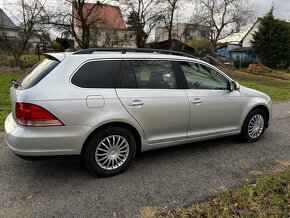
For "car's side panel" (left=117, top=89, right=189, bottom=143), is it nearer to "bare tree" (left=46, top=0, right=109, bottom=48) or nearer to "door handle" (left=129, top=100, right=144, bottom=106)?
"door handle" (left=129, top=100, right=144, bottom=106)

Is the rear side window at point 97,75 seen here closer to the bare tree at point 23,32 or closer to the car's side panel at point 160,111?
the car's side panel at point 160,111

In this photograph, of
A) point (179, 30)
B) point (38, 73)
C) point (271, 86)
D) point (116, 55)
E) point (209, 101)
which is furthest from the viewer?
point (179, 30)

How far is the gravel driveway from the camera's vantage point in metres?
2.60

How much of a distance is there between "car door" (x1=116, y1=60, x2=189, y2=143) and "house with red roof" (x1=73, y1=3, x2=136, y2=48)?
14.6 m

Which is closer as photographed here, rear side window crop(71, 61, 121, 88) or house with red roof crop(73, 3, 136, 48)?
rear side window crop(71, 61, 121, 88)

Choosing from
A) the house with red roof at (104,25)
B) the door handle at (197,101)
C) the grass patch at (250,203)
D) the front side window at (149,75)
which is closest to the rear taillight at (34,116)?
the front side window at (149,75)

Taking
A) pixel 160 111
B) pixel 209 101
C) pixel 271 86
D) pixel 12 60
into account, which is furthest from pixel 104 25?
pixel 160 111

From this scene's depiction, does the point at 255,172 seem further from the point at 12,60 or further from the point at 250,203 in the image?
the point at 12,60

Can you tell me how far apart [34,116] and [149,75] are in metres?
1.68

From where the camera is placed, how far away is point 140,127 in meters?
3.27

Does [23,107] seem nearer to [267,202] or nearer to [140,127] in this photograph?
[140,127]

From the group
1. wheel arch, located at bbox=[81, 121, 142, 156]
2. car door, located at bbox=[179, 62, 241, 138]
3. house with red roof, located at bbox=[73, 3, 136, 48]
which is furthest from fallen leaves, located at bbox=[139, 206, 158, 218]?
house with red roof, located at bbox=[73, 3, 136, 48]

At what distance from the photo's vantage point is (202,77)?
13.1ft

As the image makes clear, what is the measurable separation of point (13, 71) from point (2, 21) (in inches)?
129
